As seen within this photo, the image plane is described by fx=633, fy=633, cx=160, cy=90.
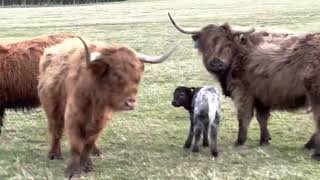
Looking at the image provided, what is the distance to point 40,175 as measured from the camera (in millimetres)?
7285

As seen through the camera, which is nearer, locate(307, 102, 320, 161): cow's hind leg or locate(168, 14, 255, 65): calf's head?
locate(307, 102, 320, 161): cow's hind leg

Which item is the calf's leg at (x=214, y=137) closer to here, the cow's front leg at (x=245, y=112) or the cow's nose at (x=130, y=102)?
the cow's front leg at (x=245, y=112)

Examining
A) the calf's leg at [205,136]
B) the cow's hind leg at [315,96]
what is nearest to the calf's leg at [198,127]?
the calf's leg at [205,136]

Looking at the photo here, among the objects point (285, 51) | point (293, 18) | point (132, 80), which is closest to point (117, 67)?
point (132, 80)

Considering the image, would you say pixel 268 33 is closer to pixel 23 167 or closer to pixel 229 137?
pixel 229 137

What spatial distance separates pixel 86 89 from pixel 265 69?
9.89 feet

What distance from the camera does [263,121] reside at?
9.11 meters

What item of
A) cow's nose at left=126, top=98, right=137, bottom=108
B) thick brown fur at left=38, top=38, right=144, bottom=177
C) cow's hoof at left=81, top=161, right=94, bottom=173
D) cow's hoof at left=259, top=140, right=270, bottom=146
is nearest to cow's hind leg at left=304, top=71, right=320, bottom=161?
cow's hoof at left=259, top=140, right=270, bottom=146

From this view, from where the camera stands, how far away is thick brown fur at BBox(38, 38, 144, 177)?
653 centimetres

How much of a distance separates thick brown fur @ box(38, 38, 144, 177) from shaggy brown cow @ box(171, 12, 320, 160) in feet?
7.60

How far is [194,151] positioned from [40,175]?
2.19 m

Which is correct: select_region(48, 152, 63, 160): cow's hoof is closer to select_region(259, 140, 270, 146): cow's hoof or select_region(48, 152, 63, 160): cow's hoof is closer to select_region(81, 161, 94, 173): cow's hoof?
select_region(81, 161, 94, 173): cow's hoof

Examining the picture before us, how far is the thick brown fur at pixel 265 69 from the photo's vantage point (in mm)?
8211

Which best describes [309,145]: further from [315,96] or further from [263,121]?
[315,96]
